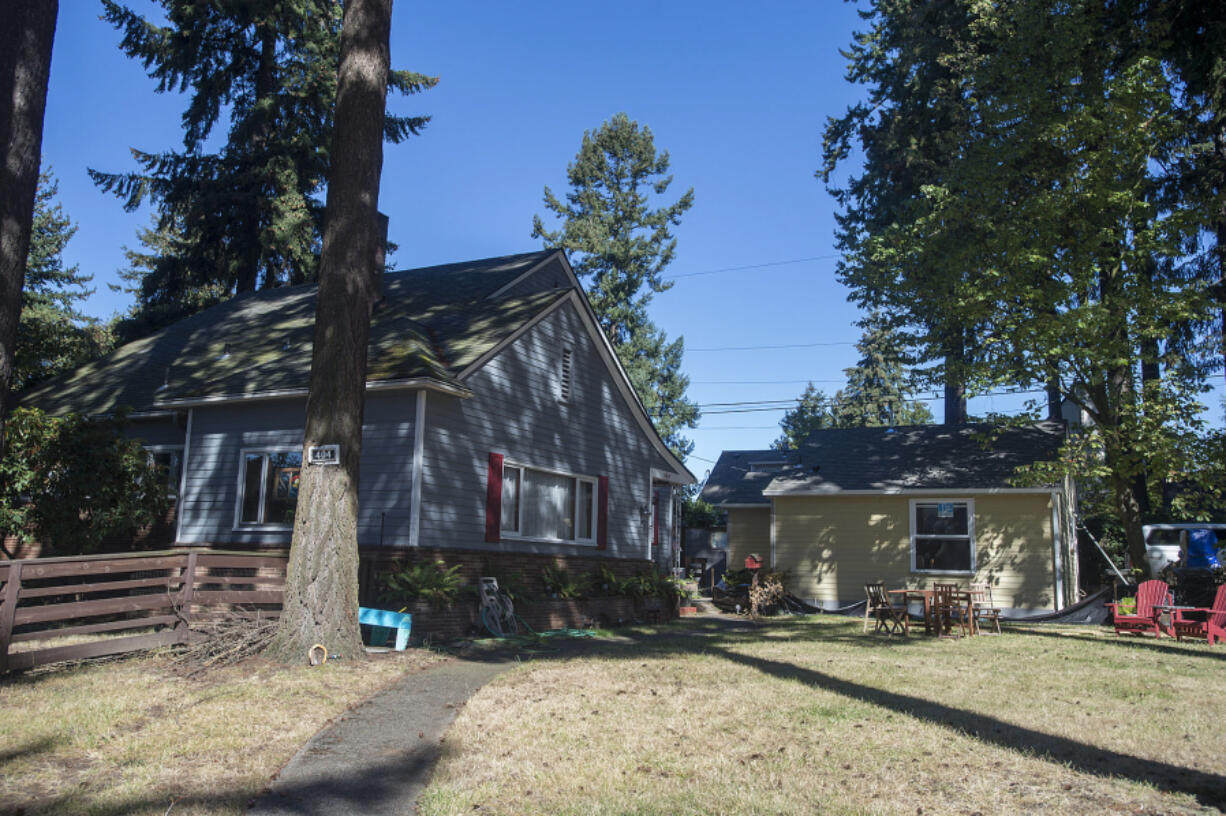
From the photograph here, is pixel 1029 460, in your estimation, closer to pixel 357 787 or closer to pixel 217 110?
pixel 357 787

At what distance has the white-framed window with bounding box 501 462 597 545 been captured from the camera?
14969 mm

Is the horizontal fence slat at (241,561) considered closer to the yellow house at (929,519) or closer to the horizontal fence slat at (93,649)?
the horizontal fence slat at (93,649)

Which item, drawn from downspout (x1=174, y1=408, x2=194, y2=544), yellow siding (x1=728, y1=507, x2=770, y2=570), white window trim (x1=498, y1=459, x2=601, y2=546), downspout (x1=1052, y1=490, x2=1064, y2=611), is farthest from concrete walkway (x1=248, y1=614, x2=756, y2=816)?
yellow siding (x1=728, y1=507, x2=770, y2=570)

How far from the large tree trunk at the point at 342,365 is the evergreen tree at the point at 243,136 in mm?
18342

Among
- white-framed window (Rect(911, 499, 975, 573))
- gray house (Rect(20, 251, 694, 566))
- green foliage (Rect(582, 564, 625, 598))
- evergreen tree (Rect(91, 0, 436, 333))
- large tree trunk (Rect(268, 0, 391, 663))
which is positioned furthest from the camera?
evergreen tree (Rect(91, 0, 436, 333))

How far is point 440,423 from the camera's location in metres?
13.4

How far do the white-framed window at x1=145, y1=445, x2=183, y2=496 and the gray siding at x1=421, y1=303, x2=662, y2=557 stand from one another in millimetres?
6029

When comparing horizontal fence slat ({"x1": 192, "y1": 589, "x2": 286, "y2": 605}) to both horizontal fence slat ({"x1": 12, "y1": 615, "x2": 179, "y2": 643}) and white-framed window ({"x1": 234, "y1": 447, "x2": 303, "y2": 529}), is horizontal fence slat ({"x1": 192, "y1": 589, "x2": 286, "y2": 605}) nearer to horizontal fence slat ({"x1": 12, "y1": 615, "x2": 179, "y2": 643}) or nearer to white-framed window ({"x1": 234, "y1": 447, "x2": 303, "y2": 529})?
horizontal fence slat ({"x1": 12, "y1": 615, "x2": 179, "y2": 643})

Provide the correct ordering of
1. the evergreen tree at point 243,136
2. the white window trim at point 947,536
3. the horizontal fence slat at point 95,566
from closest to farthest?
1. the horizontal fence slat at point 95,566
2. the white window trim at point 947,536
3. the evergreen tree at point 243,136

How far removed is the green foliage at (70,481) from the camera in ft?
41.4

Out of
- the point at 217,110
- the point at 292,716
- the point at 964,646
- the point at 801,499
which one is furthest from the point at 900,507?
the point at 217,110

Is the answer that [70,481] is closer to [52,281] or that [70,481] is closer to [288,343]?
[288,343]

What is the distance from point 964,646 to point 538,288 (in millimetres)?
11357

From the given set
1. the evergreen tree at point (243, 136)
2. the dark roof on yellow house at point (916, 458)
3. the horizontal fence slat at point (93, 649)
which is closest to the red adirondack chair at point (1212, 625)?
the dark roof on yellow house at point (916, 458)
